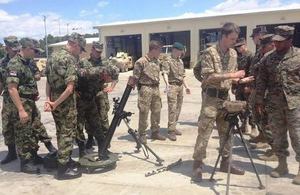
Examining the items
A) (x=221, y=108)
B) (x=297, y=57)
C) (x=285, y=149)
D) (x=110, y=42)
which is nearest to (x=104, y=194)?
(x=221, y=108)

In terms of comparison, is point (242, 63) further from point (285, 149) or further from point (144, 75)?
point (285, 149)

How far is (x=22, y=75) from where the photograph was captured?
243 inches

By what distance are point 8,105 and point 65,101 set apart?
3.78 feet

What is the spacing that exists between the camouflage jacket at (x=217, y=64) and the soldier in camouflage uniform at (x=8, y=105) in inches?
112

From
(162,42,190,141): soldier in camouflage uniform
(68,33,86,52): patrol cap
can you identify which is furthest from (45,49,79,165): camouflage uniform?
(162,42,190,141): soldier in camouflage uniform

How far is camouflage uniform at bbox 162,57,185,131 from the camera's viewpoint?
8.24 meters

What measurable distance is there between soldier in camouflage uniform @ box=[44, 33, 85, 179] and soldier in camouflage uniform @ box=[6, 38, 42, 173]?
1.65 ft

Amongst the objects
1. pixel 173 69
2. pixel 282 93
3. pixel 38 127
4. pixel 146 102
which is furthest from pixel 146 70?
pixel 282 93

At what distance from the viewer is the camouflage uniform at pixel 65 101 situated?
18.5 ft

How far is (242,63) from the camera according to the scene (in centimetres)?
759

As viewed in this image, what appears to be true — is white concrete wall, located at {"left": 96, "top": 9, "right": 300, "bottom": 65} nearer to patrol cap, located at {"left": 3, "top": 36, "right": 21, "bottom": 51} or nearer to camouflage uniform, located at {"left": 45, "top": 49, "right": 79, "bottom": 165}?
patrol cap, located at {"left": 3, "top": 36, "right": 21, "bottom": 51}

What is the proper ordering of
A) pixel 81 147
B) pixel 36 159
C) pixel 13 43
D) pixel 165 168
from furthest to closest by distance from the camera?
pixel 81 147
pixel 36 159
pixel 13 43
pixel 165 168

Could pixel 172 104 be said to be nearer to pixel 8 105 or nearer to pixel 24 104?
pixel 24 104

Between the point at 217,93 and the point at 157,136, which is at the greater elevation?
the point at 217,93
